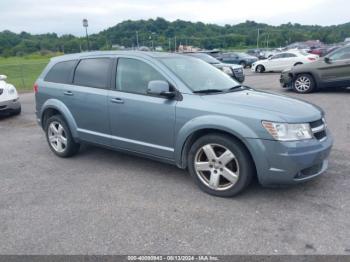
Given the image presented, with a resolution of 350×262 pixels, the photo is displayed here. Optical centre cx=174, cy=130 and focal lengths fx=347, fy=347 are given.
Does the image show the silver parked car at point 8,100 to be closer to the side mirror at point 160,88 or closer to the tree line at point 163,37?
the side mirror at point 160,88

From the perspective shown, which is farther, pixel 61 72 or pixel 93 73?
pixel 61 72

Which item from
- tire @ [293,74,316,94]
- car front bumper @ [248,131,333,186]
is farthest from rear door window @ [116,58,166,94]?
tire @ [293,74,316,94]

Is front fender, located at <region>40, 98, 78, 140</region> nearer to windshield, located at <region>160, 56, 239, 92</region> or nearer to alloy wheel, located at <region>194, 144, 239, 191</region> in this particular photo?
windshield, located at <region>160, 56, 239, 92</region>

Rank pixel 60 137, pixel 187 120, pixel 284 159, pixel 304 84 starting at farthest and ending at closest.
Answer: pixel 304 84 < pixel 60 137 < pixel 187 120 < pixel 284 159

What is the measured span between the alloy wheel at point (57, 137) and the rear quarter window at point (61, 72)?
694 millimetres

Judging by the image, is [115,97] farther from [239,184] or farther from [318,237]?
[318,237]

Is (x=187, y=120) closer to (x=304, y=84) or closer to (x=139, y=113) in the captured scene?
(x=139, y=113)

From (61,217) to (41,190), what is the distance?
2.85 ft

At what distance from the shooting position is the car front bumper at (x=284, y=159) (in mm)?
3537

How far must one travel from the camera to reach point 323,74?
1127cm

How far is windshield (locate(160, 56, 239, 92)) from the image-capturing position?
4.41 metres

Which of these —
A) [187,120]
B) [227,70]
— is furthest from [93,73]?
[227,70]

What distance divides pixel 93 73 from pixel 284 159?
3009 millimetres

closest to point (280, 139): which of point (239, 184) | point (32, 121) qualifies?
point (239, 184)
